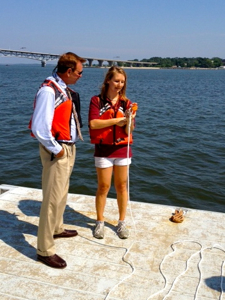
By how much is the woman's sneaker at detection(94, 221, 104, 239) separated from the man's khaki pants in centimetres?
63

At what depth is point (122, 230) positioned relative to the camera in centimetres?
388

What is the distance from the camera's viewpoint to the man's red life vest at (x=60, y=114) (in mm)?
3025

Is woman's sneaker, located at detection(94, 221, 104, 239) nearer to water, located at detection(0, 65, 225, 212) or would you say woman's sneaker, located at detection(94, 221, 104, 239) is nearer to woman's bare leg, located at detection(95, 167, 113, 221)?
woman's bare leg, located at detection(95, 167, 113, 221)

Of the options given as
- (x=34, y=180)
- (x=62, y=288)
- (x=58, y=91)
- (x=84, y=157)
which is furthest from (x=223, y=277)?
(x=84, y=157)

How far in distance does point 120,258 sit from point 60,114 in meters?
1.56

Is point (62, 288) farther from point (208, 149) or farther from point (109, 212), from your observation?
point (208, 149)

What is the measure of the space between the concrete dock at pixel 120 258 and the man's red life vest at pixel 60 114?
1.26m

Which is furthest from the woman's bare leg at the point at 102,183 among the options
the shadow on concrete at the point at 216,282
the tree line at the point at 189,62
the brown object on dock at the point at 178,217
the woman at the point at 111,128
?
the tree line at the point at 189,62

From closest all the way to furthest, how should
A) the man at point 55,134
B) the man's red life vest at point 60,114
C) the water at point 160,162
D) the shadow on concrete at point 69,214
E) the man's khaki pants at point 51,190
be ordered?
the man at point 55,134 → the man's red life vest at point 60,114 → the man's khaki pants at point 51,190 → the shadow on concrete at point 69,214 → the water at point 160,162

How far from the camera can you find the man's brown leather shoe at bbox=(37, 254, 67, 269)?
3268 millimetres

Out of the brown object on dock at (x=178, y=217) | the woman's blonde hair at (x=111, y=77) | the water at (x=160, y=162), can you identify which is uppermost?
the woman's blonde hair at (x=111, y=77)

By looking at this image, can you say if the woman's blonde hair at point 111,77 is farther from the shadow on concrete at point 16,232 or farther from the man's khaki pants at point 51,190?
the shadow on concrete at point 16,232

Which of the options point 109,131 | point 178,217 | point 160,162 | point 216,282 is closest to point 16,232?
point 109,131

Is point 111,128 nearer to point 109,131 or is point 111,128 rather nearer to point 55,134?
point 109,131
